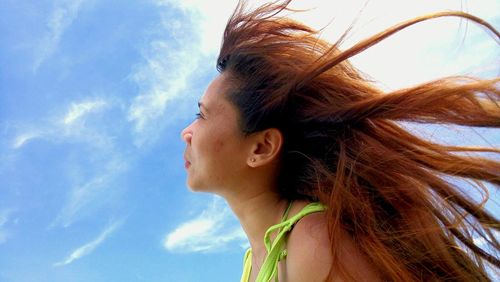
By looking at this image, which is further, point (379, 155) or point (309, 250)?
point (379, 155)

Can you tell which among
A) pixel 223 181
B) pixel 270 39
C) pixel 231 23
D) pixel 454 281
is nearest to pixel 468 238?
pixel 454 281

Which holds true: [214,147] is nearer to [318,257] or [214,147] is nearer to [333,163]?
[333,163]

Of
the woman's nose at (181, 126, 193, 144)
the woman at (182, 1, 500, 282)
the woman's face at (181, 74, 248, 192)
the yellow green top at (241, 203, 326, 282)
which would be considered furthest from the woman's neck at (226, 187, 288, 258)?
the woman's nose at (181, 126, 193, 144)

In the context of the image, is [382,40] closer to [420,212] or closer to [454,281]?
[420,212]

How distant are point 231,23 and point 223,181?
1.09 m

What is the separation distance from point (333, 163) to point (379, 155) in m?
0.27

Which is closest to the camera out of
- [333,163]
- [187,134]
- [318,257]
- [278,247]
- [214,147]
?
[318,257]

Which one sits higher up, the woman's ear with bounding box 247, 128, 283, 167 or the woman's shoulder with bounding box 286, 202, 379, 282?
the woman's ear with bounding box 247, 128, 283, 167

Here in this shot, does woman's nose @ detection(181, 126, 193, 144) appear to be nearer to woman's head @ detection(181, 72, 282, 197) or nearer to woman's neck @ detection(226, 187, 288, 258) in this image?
woman's head @ detection(181, 72, 282, 197)

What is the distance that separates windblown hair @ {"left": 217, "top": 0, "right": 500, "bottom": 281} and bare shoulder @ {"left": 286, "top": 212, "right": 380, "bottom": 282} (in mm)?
41

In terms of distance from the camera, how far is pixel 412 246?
8.36 feet

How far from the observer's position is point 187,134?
3.15 metres

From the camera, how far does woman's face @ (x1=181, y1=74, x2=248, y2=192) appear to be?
298 centimetres

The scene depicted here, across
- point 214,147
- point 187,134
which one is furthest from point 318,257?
point 187,134
